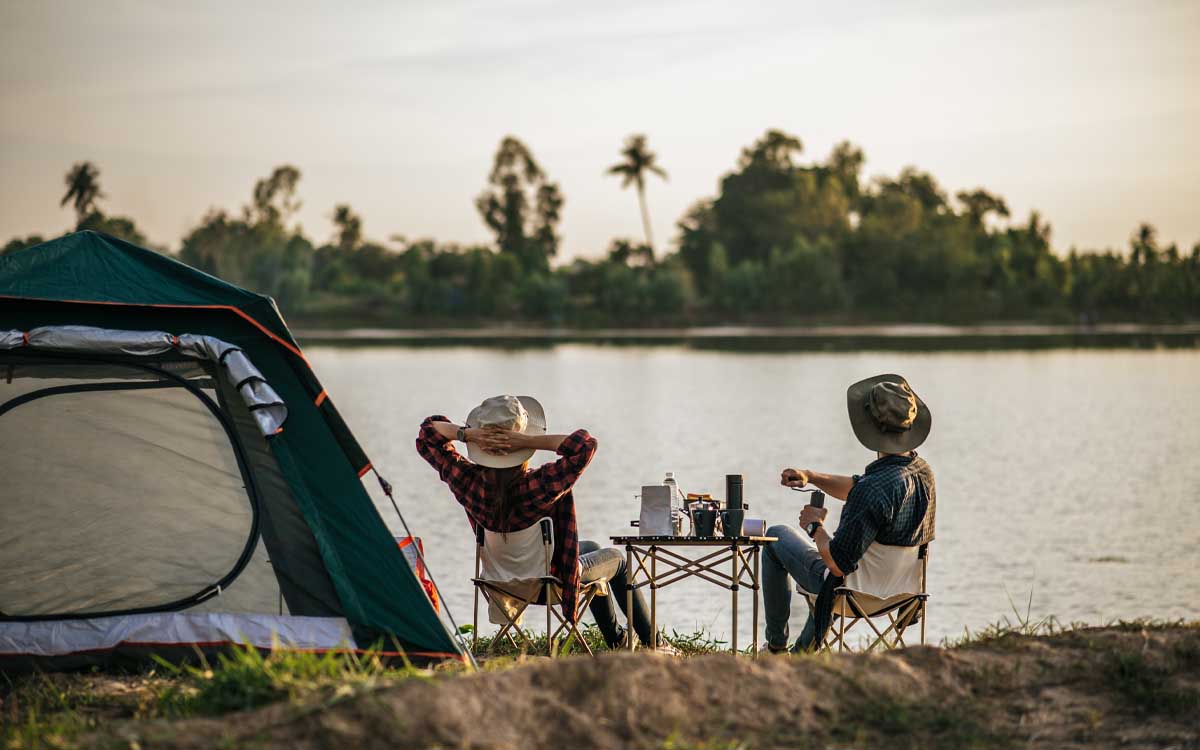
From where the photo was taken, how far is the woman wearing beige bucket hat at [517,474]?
4812mm

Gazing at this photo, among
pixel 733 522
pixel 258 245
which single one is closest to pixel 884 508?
pixel 733 522

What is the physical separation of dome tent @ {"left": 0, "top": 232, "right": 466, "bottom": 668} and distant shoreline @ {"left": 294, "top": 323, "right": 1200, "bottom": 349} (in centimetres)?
4760

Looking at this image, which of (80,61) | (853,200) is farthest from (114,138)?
(853,200)

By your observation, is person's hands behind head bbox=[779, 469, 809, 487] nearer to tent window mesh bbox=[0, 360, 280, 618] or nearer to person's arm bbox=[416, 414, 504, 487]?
person's arm bbox=[416, 414, 504, 487]

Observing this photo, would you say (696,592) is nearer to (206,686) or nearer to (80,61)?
(206,686)

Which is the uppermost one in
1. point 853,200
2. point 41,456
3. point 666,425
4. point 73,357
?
point 853,200

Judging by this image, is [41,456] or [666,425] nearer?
[41,456]

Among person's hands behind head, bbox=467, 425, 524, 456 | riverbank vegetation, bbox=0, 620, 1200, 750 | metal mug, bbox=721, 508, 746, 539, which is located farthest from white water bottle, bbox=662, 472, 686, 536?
riverbank vegetation, bbox=0, 620, 1200, 750

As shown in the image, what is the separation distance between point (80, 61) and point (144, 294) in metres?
39.8

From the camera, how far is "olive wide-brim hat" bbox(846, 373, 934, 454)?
15.2ft

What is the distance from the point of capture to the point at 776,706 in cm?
341

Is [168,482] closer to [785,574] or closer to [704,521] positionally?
[704,521]

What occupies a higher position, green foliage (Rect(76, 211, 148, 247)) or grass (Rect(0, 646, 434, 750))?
green foliage (Rect(76, 211, 148, 247))

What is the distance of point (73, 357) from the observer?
15.9 ft
